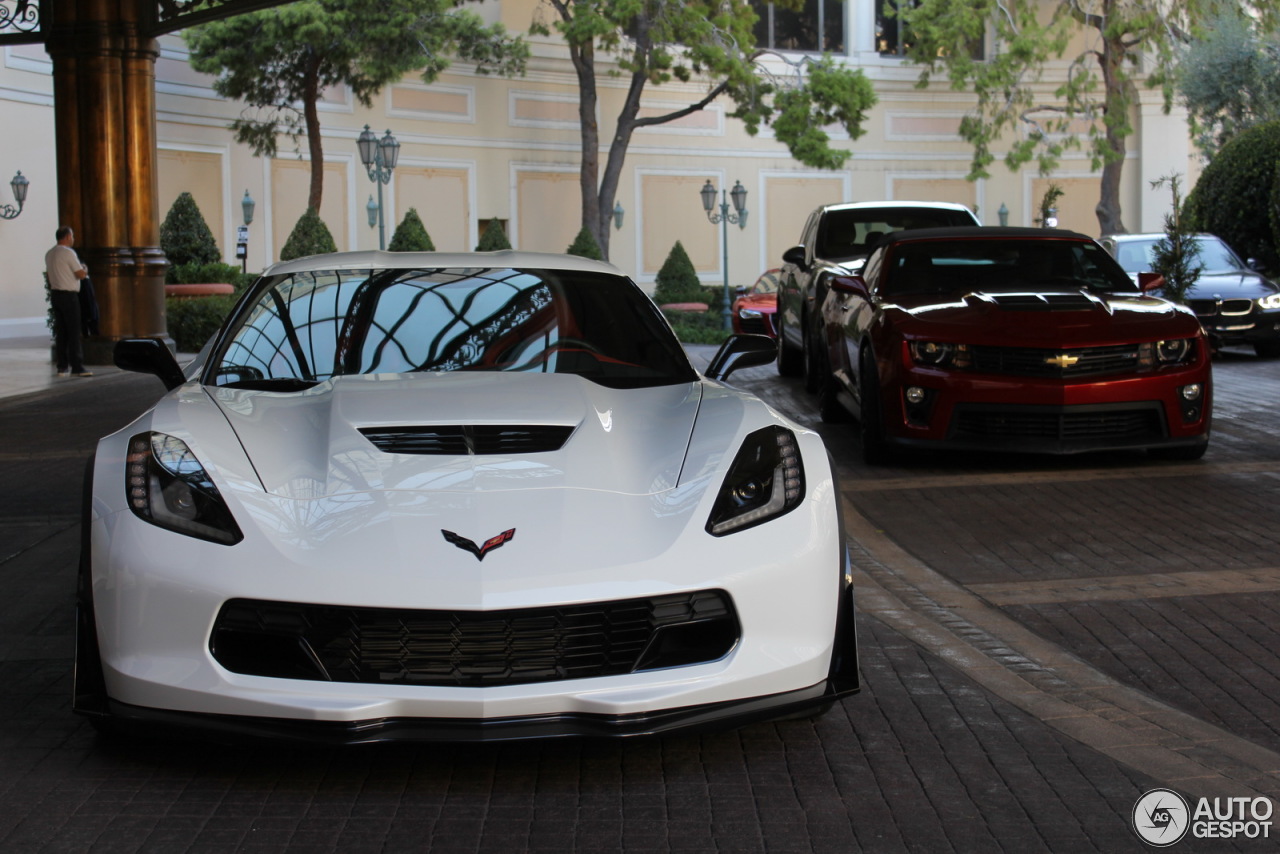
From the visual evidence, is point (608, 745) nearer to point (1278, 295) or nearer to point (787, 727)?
point (787, 727)

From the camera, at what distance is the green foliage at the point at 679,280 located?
4178 cm

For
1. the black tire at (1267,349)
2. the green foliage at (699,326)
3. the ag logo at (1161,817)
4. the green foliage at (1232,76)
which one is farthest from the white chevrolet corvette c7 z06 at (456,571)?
the green foliage at (1232,76)

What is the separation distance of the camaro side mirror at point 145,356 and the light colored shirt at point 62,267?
1310 centimetres

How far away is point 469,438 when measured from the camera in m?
3.92

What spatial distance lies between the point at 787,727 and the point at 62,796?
192 cm

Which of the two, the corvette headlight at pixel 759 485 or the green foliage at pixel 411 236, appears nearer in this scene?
the corvette headlight at pixel 759 485

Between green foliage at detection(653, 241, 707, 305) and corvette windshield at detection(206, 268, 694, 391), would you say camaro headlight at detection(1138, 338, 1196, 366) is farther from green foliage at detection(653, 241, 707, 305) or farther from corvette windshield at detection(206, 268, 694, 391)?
green foliage at detection(653, 241, 707, 305)

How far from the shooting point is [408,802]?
356 centimetres

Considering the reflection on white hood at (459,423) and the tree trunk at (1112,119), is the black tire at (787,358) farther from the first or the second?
the tree trunk at (1112,119)

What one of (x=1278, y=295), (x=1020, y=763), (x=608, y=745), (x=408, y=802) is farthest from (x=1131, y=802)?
(x=1278, y=295)

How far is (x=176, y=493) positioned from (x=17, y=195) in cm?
2719

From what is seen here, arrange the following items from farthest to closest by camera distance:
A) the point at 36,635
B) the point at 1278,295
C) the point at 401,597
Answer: the point at 1278,295 → the point at 36,635 → the point at 401,597

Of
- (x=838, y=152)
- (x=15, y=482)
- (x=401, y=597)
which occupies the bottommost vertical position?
(x=15, y=482)

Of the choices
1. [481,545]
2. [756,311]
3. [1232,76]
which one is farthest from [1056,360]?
[1232,76]
